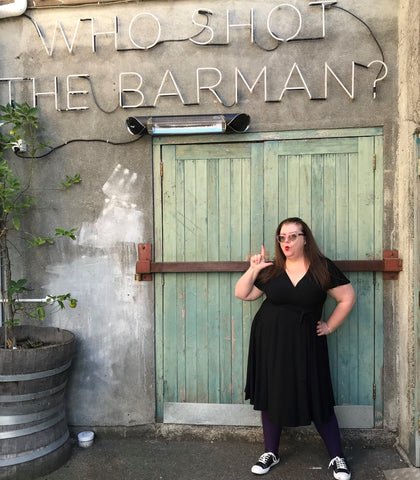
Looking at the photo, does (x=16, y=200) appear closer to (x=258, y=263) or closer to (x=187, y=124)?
(x=187, y=124)

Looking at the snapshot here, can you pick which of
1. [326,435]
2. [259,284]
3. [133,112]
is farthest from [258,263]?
[133,112]

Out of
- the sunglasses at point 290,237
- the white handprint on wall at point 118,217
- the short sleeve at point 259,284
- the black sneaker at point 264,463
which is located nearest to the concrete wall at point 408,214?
the sunglasses at point 290,237

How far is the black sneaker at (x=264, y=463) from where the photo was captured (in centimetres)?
306

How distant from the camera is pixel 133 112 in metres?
3.56

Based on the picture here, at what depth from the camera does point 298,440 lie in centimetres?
348

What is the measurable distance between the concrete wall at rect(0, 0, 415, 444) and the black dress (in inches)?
31.9

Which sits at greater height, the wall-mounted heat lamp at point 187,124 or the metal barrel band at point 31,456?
the wall-mounted heat lamp at point 187,124

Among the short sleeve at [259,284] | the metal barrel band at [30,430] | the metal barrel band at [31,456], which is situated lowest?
the metal barrel band at [31,456]

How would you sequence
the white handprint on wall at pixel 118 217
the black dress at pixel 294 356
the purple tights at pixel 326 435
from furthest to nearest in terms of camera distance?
1. the white handprint on wall at pixel 118 217
2. the purple tights at pixel 326 435
3. the black dress at pixel 294 356

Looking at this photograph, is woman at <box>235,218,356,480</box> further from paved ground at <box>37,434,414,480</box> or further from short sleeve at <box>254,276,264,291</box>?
paved ground at <box>37,434,414,480</box>

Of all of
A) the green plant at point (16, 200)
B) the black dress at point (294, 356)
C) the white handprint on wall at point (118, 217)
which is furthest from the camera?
the white handprint on wall at point (118, 217)

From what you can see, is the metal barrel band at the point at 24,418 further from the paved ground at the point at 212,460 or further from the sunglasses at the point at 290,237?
the sunglasses at the point at 290,237

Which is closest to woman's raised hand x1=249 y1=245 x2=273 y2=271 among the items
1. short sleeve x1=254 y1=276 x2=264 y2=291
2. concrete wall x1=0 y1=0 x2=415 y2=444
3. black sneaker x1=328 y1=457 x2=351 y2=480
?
short sleeve x1=254 y1=276 x2=264 y2=291

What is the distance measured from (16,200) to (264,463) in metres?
3.06
